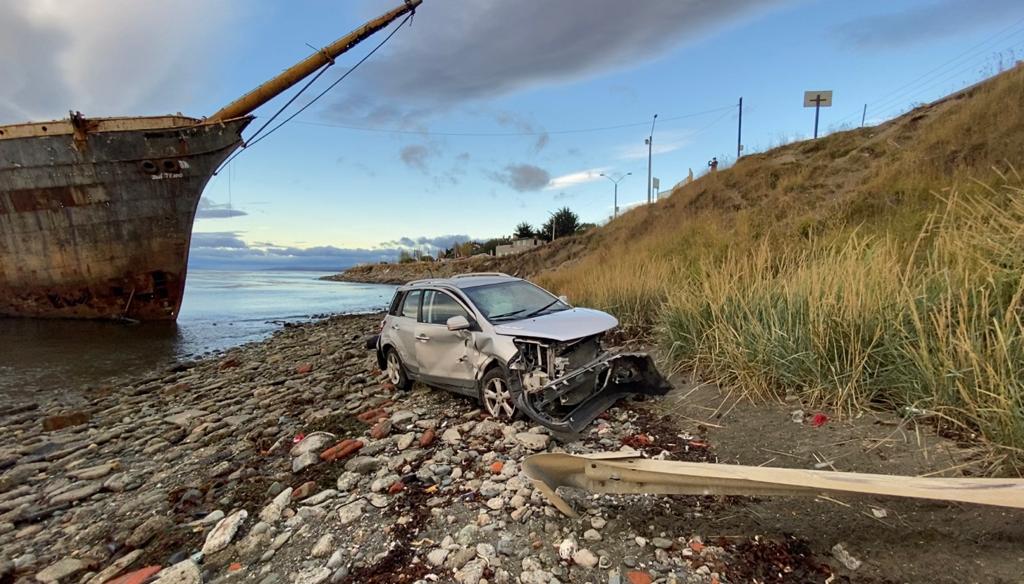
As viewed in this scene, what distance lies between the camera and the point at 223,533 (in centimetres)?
378

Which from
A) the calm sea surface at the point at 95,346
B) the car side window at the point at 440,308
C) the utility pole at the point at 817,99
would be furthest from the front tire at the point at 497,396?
the utility pole at the point at 817,99

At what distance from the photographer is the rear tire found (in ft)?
24.2

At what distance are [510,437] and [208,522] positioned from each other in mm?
2896

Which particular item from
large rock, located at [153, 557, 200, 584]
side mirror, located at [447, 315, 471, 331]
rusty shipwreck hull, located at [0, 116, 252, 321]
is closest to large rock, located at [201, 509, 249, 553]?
large rock, located at [153, 557, 200, 584]

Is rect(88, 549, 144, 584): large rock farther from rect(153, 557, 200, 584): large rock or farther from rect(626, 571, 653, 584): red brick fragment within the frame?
rect(626, 571, 653, 584): red brick fragment

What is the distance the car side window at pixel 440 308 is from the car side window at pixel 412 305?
212 millimetres

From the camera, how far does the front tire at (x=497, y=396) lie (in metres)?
5.38

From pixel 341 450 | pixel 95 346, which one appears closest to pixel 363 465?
pixel 341 450

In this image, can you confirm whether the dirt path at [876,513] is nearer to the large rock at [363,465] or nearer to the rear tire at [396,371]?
the large rock at [363,465]

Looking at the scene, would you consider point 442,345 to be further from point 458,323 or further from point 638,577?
point 638,577

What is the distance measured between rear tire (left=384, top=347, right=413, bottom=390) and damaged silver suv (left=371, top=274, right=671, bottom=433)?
0.31 ft

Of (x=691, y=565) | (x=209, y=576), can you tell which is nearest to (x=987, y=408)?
(x=691, y=565)

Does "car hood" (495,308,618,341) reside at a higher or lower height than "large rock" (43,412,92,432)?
higher

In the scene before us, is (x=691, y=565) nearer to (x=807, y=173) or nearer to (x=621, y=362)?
(x=621, y=362)
